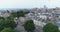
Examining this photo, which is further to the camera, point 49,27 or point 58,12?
point 58,12

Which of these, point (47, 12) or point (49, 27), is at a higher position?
point (49, 27)

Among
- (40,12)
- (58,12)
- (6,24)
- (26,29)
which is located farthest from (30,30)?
(40,12)

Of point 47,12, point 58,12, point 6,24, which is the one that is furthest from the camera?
point 47,12

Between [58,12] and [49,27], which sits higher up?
[49,27]

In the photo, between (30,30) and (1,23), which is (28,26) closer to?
(30,30)

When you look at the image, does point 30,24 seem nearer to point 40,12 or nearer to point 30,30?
point 30,30

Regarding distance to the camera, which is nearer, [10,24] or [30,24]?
[30,24]

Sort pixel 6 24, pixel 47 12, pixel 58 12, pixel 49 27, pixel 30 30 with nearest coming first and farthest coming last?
pixel 49 27, pixel 30 30, pixel 6 24, pixel 58 12, pixel 47 12

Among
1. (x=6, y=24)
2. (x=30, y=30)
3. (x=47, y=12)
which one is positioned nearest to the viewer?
(x=30, y=30)

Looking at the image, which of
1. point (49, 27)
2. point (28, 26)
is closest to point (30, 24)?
point (28, 26)
